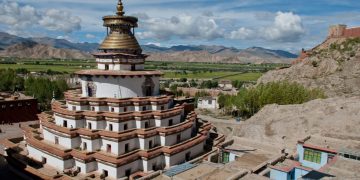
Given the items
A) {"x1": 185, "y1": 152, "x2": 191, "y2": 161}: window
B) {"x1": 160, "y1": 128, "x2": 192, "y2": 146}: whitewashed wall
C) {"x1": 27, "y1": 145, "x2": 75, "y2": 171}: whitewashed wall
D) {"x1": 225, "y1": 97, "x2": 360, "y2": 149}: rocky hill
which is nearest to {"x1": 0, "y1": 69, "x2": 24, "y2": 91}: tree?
{"x1": 27, "y1": 145, "x2": 75, "y2": 171}: whitewashed wall

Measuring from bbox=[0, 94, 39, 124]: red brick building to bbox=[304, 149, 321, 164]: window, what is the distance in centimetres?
4232

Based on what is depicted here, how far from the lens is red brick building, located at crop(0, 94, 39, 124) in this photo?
46375 mm

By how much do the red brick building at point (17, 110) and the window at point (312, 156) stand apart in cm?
4232

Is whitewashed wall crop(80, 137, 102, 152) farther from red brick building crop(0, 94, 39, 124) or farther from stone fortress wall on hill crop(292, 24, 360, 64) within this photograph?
stone fortress wall on hill crop(292, 24, 360, 64)

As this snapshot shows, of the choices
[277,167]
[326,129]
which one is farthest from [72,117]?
[326,129]

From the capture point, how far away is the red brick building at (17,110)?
152 ft

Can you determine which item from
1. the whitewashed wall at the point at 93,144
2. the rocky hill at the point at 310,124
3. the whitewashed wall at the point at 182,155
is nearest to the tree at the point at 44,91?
the whitewashed wall at the point at 93,144

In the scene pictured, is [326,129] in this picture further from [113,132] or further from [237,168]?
[113,132]

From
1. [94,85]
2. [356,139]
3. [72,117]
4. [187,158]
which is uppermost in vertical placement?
[94,85]

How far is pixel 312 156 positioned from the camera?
1005 inches

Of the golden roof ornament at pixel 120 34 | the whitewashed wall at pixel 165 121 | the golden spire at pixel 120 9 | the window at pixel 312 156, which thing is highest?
the golden spire at pixel 120 9

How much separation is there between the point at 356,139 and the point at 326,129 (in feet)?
13.4

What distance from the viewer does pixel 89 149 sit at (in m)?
26.0

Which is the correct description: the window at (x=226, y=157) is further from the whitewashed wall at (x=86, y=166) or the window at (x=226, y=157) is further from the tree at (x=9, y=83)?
the tree at (x=9, y=83)
